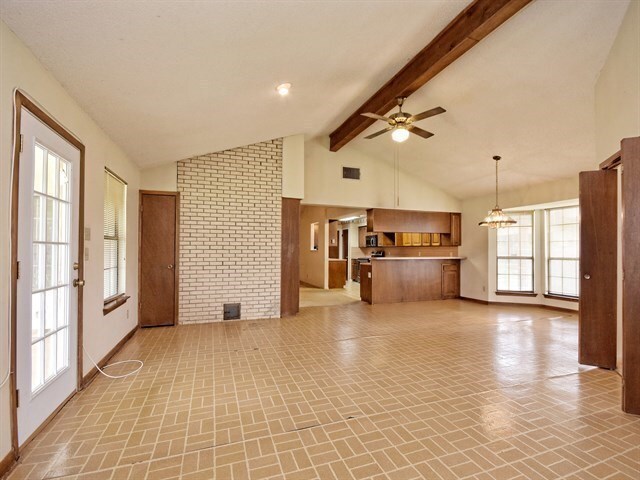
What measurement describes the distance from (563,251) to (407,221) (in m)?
3.29

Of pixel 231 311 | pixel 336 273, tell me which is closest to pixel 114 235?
pixel 231 311

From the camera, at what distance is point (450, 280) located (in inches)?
328

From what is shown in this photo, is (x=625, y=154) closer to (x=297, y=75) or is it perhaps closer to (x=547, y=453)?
(x=547, y=453)

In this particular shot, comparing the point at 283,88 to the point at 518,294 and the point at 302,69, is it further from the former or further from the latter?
the point at 518,294

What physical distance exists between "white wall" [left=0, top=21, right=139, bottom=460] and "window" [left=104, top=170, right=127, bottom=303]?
0.55ft

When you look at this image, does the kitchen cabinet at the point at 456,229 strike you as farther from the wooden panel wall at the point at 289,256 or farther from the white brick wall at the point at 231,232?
the white brick wall at the point at 231,232

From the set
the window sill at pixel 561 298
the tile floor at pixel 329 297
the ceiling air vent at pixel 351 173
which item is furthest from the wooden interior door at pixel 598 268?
the tile floor at pixel 329 297

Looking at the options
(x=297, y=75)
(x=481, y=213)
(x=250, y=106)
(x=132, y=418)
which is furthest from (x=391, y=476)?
(x=481, y=213)

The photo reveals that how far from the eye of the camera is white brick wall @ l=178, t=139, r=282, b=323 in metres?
5.34

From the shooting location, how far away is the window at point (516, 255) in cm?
737

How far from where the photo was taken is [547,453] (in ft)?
6.66

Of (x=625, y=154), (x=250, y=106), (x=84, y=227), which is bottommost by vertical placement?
(x=84, y=227)

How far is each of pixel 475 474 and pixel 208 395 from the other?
2.06m

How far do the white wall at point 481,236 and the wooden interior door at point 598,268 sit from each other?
319 centimetres
